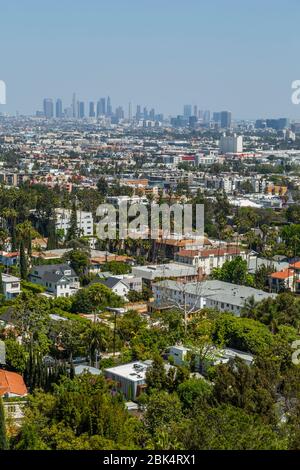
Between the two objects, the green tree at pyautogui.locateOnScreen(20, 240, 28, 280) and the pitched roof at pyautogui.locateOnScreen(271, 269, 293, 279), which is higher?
the green tree at pyautogui.locateOnScreen(20, 240, 28, 280)

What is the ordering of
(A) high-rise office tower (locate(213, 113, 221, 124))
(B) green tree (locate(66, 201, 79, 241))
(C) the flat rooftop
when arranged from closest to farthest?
(C) the flat rooftop, (B) green tree (locate(66, 201, 79, 241)), (A) high-rise office tower (locate(213, 113, 221, 124))

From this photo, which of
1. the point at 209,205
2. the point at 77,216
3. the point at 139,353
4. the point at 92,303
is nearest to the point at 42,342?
the point at 139,353

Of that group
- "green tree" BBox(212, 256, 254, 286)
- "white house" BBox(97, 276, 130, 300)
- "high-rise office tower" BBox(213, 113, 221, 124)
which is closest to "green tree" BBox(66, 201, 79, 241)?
"white house" BBox(97, 276, 130, 300)

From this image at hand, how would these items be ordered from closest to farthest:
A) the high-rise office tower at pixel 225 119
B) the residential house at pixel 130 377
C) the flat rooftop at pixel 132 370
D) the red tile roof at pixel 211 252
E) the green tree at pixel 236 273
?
the residential house at pixel 130 377
the flat rooftop at pixel 132 370
the green tree at pixel 236 273
the red tile roof at pixel 211 252
the high-rise office tower at pixel 225 119

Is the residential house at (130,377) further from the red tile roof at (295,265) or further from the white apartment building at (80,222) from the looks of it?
the white apartment building at (80,222)

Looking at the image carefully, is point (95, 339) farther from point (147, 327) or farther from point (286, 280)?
point (286, 280)

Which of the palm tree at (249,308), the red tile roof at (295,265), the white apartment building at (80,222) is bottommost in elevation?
the palm tree at (249,308)

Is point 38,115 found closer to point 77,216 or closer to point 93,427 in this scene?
point 77,216

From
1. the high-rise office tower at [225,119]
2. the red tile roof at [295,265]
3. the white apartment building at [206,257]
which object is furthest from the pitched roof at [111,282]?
the high-rise office tower at [225,119]

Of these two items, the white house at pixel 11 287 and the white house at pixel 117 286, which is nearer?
the white house at pixel 11 287

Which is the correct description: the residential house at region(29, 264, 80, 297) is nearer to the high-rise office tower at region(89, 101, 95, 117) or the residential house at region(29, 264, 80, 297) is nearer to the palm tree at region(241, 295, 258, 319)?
the palm tree at region(241, 295, 258, 319)
